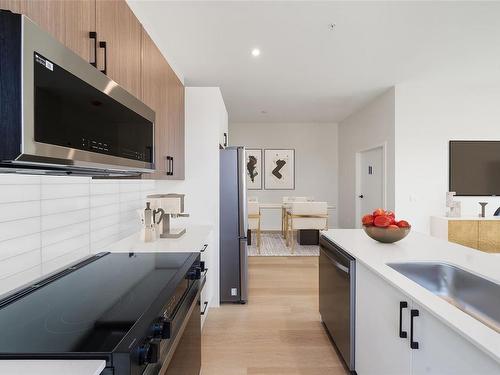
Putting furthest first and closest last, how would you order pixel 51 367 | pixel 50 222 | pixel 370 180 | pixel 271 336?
pixel 370 180 < pixel 271 336 < pixel 50 222 < pixel 51 367

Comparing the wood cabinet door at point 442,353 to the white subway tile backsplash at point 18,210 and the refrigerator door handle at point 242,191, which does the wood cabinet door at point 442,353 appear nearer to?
the white subway tile backsplash at point 18,210

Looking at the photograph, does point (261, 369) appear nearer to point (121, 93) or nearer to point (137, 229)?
point (137, 229)

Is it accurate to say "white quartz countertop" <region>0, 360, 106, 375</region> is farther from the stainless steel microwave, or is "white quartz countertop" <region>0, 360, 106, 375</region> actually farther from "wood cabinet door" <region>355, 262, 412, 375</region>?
"wood cabinet door" <region>355, 262, 412, 375</region>

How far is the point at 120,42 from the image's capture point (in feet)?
4.74

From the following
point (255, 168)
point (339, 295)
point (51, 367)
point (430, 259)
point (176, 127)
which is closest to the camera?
point (51, 367)

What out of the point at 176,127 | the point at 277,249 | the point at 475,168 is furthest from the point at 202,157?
the point at 475,168

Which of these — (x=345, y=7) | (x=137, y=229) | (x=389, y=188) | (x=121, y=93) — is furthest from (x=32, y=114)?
(x=389, y=188)

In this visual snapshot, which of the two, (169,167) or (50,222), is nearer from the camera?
(50,222)

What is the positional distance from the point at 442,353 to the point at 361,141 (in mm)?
5289

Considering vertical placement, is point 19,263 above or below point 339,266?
above

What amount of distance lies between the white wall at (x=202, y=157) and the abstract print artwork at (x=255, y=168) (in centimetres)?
425

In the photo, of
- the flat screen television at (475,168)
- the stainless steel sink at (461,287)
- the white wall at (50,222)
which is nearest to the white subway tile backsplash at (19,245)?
the white wall at (50,222)

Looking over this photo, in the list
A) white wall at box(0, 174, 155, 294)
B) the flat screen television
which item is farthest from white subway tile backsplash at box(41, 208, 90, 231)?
the flat screen television

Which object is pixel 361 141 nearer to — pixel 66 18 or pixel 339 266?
pixel 339 266
